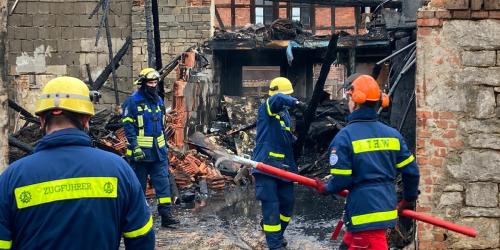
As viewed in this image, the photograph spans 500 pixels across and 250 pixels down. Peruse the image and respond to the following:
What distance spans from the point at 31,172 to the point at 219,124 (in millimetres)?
11531

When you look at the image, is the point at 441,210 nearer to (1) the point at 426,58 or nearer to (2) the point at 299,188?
(1) the point at 426,58

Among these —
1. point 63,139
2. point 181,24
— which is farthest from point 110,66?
point 63,139

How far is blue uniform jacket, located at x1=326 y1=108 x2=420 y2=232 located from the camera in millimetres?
4355

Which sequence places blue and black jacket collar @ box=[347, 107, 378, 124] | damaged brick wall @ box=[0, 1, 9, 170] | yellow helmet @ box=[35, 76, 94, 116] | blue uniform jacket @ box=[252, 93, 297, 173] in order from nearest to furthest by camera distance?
yellow helmet @ box=[35, 76, 94, 116], blue and black jacket collar @ box=[347, 107, 378, 124], blue uniform jacket @ box=[252, 93, 297, 173], damaged brick wall @ box=[0, 1, 9, 170]

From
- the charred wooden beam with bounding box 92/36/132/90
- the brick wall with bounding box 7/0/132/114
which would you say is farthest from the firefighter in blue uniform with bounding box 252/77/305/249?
the brick wall with bounding box 7/0/132/114

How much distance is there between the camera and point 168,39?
15.5 metres

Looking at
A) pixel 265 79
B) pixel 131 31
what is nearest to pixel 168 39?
pixel 131 31

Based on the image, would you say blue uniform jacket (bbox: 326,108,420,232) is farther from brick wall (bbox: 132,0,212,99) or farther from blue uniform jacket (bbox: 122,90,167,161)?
brick wall (bbox: 132,0,212,99)

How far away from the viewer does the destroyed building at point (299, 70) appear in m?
5.82

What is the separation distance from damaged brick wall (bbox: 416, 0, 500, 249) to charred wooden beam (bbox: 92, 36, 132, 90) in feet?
33.2

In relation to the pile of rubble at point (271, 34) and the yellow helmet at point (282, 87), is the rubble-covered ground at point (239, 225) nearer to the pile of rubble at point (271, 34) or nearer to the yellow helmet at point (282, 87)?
the yellow helmet at point (282, 87)

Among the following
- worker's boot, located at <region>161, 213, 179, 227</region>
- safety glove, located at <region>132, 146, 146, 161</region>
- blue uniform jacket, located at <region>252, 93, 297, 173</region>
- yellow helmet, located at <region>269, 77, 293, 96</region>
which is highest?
yellow helmet, located at <region>269, 77, 293, 96</region>

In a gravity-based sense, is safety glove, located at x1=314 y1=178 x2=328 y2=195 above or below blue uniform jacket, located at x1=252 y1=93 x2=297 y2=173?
below

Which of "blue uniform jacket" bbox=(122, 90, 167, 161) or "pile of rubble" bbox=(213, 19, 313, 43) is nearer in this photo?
"blue uniform jacket" bbox=(122, 90, 167, 161)
